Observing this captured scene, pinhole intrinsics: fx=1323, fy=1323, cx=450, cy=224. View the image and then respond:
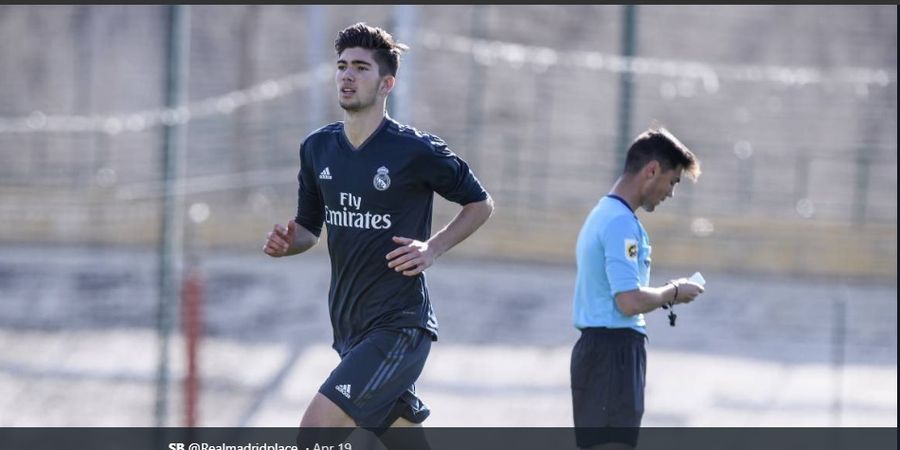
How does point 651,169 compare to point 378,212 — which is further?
point 651,169

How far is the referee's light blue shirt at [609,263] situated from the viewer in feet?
18.4

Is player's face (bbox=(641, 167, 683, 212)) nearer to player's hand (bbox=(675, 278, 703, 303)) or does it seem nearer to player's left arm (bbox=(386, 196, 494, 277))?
player's hand (bbox=(675, 278, 703, 303))

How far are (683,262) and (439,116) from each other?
A: 94.1 inches

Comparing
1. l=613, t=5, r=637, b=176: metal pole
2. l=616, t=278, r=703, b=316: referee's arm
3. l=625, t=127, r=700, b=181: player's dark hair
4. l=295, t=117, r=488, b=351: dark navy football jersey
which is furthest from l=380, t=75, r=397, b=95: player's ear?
l=613, t=5, r=637, b=176: metal pole

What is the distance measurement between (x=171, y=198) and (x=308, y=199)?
90.8 inches

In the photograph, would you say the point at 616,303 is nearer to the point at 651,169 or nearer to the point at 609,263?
the point at 609,263

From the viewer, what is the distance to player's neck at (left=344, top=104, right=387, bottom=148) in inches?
218

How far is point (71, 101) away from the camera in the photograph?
1201 cm

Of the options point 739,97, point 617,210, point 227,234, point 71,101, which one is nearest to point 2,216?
point 227,234

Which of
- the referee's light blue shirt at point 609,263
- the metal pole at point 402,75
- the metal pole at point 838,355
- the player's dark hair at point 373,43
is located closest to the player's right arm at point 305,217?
the player's dark hair at point 373,43

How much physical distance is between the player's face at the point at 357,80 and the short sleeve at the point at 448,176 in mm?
324

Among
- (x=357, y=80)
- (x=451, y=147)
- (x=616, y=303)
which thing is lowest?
(x=616, y=303)

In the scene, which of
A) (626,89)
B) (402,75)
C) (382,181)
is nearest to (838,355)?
(626,89)

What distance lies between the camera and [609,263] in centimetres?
562
